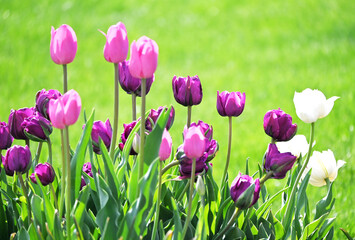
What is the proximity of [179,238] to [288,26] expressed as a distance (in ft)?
18.3

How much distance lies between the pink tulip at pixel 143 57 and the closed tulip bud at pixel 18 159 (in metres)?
0.48

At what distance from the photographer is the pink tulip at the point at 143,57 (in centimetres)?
121

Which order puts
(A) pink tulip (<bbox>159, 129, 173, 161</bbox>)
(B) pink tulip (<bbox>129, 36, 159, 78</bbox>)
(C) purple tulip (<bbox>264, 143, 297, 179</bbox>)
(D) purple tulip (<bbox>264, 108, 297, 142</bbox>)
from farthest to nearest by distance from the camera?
1. (D) purple tulip (<bbox>264, 108, 297, 142</bbox>)
2. (C) purple tulip (<bbox>264, 143, 297, 179</bbox>)
3. (A) pink tulip (<bbox>159, 129, 173, 161</bbox>)
4. (B) pink tulip (<bbox>129, 36, 159, 78</bbox>)

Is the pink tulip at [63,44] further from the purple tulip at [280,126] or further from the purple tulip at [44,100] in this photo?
the purple tulip at [280,126]

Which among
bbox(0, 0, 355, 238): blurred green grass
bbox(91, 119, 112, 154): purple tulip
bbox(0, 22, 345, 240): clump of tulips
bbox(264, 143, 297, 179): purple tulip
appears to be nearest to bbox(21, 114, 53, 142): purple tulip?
bbox(0, 22, 345, 240): clump of tulips

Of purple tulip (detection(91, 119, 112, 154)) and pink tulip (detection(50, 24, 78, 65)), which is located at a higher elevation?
pink tulip (detection(50, 24, 78, 65))

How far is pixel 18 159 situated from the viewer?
152 cm

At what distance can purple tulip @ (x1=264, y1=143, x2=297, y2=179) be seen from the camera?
1.48 m

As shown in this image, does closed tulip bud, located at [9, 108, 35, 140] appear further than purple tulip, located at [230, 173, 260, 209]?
Yes

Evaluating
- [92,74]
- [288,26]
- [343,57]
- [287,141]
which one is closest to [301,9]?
[288,26]

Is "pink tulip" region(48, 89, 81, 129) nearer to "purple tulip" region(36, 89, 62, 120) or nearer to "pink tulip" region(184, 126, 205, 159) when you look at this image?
"pink tulip" region(184, 126, 205, 159)

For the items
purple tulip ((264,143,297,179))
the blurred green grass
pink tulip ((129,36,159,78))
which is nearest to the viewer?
pink tulip ((129,36,159,78))

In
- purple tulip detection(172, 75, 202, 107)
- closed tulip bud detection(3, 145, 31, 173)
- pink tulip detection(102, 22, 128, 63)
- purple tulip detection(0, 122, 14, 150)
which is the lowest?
closed tulip bud detection(3, 145, 31, 173)

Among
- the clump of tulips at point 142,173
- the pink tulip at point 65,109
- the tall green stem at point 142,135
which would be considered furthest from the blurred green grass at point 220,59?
the pink tulip at point 65,109
